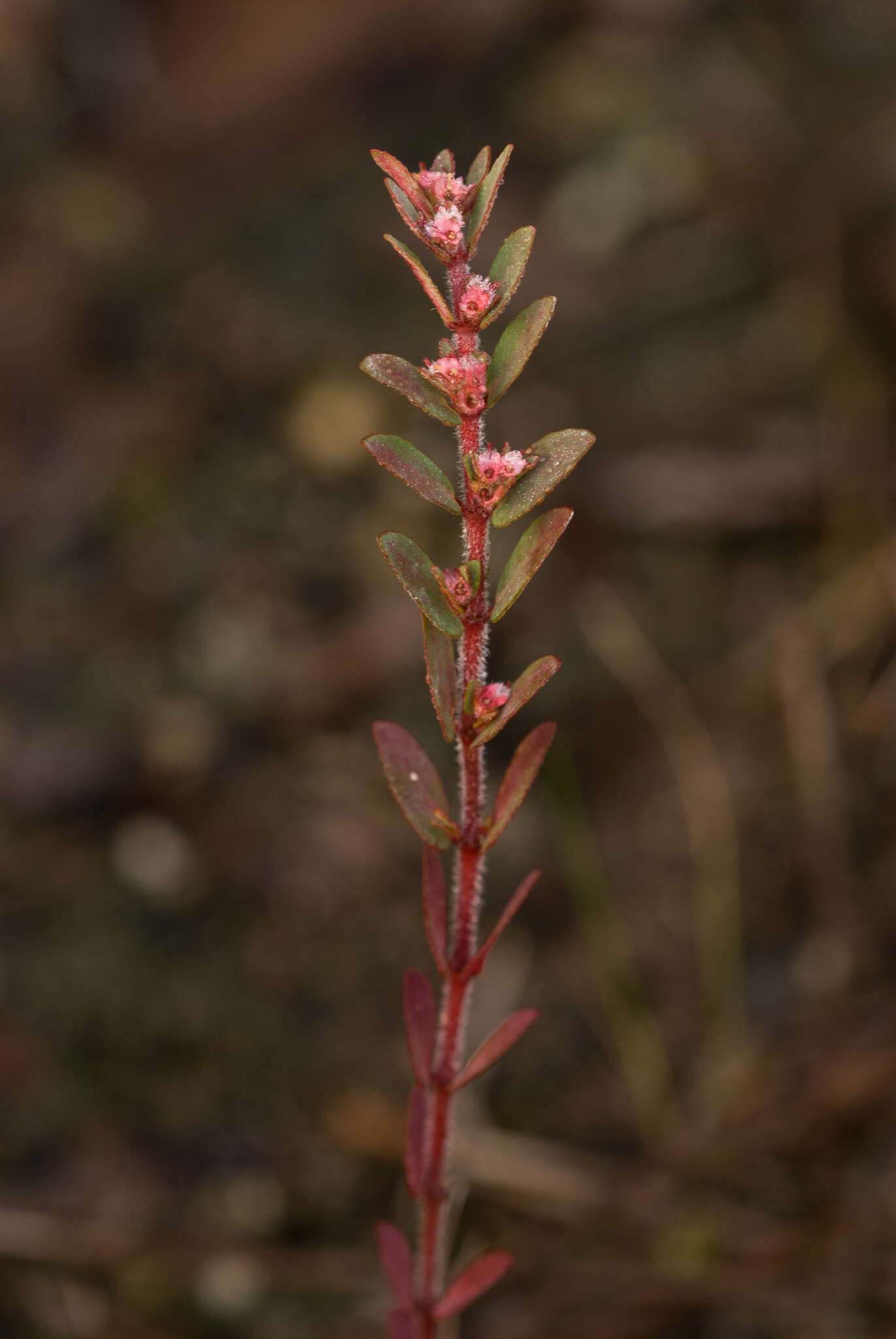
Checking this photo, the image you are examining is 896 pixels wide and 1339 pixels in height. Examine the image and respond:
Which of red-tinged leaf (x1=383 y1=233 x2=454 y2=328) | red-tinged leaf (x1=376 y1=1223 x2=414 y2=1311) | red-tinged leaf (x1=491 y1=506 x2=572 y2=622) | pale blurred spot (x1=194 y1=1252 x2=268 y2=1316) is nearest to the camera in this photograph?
red-tinged leaf (x1=383 y1=233 x2=454 y2=328)

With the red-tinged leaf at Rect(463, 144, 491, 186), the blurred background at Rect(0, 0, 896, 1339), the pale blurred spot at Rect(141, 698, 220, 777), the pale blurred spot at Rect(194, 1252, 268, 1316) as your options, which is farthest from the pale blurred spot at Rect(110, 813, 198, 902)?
the red-tinged leaf at Rect(463, 144, 491, 186)

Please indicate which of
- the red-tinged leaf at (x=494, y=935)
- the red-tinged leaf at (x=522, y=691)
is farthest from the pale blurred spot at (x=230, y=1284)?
the red-tinged leaf at (x=522, y=691)

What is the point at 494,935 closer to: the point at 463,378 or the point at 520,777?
the point at 520,777

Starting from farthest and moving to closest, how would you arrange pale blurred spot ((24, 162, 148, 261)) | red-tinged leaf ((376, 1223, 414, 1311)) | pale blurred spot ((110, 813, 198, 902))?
1. pale blurred spot ((24, 162, 148, 261))
2. pale blurred spot ((110, 813, 198, 902))
3. red-tinged leaf ((376, 1223, 414, 1311))

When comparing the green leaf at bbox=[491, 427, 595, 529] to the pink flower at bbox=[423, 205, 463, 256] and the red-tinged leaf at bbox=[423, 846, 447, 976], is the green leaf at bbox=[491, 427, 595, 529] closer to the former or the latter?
the pink flower at bbox=[423, 205, 463, 256]

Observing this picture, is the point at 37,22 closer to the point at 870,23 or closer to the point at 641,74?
the point at 641,74

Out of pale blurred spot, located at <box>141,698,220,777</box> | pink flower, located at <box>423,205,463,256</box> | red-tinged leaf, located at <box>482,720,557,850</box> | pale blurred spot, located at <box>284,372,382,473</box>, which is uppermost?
pale blurred spot, located at <box>284,372,382,473</box>

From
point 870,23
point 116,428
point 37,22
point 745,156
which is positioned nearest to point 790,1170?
point 116,428

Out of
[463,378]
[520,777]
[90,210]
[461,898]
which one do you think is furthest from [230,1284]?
[90,210]
